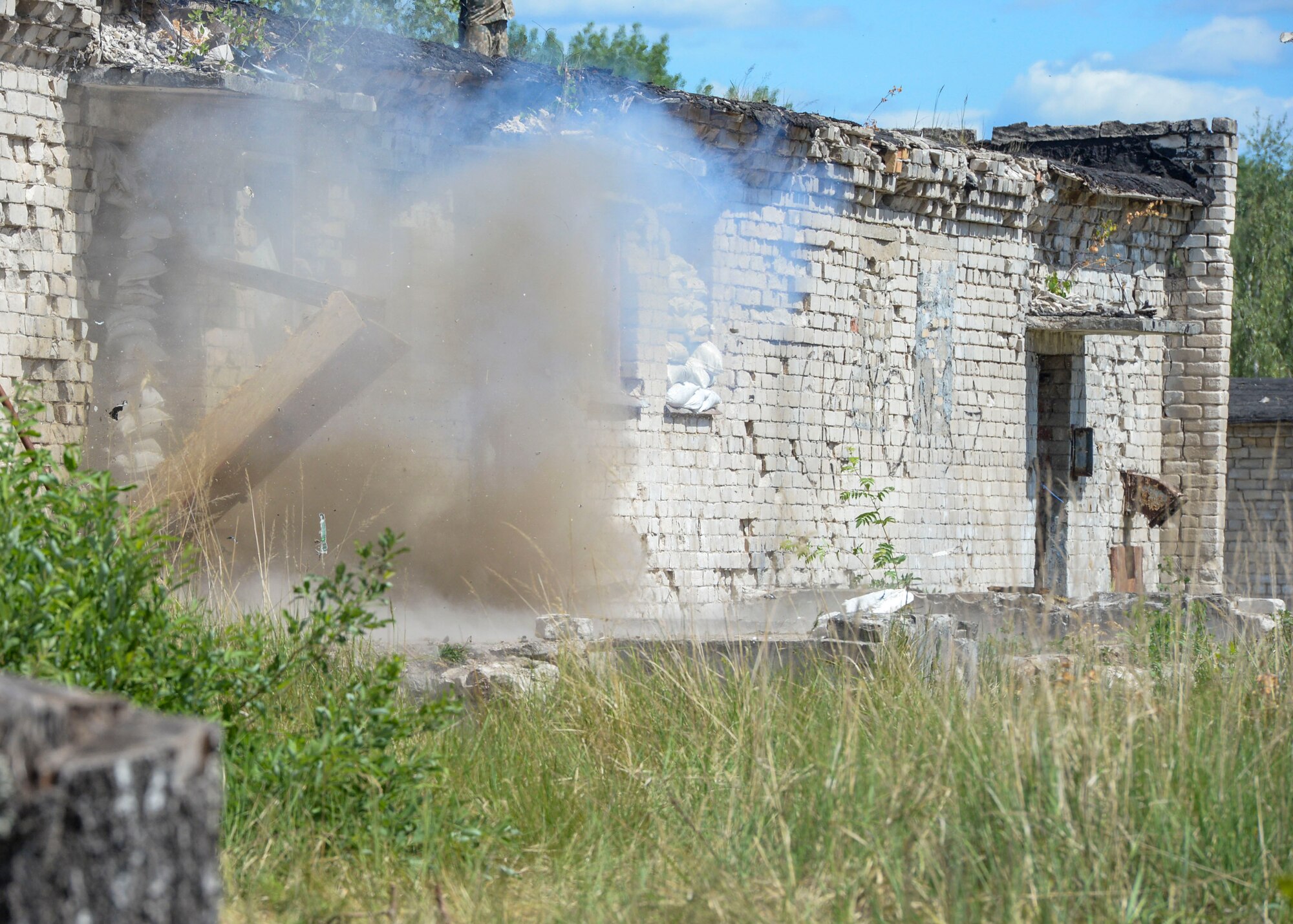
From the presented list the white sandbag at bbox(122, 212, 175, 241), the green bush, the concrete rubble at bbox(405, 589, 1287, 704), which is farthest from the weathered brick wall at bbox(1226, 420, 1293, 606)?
the green bush

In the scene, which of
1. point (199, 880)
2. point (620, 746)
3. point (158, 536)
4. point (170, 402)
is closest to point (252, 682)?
point (158, 536)

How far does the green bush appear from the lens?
347 centimetres

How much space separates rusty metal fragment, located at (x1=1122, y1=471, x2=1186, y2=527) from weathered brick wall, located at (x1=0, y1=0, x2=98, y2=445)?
38.1 feet

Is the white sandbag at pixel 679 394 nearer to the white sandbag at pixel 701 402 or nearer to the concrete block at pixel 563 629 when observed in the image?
the white sandbag at pixel 701 402

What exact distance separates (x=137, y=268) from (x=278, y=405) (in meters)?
1.21

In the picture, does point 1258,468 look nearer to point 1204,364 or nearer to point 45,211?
point 1204,364

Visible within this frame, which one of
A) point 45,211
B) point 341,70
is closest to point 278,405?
point 45,211

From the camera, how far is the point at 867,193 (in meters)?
12.6

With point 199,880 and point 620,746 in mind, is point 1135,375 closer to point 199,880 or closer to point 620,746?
point 620,746

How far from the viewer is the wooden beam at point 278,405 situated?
339 inches

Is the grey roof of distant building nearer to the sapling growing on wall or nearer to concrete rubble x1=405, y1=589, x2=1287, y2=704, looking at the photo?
the sapling growing on wall

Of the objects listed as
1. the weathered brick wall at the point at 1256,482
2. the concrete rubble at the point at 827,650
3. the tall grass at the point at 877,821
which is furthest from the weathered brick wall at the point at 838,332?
the tall grass at the point at 877,821

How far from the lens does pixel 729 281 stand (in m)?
11.6

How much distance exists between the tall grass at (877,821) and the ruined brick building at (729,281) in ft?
6.45
